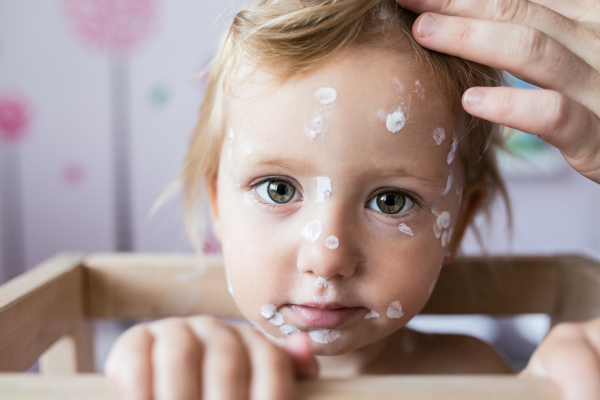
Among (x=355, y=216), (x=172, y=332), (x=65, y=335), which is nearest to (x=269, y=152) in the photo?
(x=355, y=216)

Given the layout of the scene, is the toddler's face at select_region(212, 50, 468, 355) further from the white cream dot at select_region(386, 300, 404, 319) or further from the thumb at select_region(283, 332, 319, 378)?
the thumb at select_region(283, 332, 319, 378)

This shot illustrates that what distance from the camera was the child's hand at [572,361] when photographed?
33 cm

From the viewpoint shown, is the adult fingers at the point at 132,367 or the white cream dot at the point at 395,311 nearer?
the adult fingers at the point at 132,367

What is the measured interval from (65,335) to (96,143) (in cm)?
81

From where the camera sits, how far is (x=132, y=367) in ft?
1.09

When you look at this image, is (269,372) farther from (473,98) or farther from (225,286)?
(225,286)

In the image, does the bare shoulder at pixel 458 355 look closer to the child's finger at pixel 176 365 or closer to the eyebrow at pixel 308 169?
the eyebrow at pixel 308 169

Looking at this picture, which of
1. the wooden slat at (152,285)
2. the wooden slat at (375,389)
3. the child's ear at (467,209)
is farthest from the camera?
the wooden slat at (152,285)

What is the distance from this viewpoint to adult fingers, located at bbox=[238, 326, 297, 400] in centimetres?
33

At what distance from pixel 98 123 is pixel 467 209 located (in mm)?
1104

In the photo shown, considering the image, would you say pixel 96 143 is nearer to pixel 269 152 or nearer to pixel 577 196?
pixel 269 152

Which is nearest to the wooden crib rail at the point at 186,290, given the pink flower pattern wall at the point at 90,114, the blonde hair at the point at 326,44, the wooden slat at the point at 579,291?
the wooden slat at the point at 579,291

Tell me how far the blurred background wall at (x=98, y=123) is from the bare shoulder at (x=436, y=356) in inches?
24.2

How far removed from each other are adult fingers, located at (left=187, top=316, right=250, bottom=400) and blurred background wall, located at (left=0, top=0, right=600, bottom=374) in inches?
43.3
